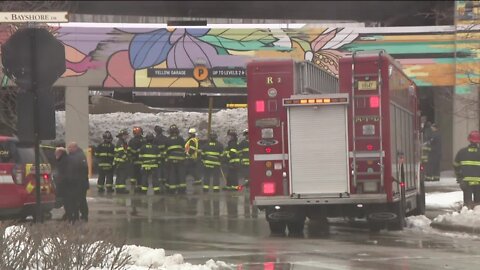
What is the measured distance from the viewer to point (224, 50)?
84.6 ft

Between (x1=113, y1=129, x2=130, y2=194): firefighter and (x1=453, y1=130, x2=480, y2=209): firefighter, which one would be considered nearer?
(x1=453, y1=130, x2=480, y2=209): firefighter

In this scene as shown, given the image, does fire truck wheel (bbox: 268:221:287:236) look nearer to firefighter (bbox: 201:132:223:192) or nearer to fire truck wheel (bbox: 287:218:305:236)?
fire truck wheel (bbox: 287:218:305:236)

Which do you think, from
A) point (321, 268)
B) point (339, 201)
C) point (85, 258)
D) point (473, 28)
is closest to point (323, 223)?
point (339, 201)

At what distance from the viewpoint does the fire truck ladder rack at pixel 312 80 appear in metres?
12.3

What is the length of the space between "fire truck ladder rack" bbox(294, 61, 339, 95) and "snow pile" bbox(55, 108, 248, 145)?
10787mm

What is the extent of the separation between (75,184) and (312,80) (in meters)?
4.72

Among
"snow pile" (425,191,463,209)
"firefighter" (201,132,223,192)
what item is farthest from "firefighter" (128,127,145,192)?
"snow pile" (425,191,463,209)

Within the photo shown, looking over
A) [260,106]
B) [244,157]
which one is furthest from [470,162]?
[244,157]

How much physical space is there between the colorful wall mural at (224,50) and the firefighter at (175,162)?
15.1ft

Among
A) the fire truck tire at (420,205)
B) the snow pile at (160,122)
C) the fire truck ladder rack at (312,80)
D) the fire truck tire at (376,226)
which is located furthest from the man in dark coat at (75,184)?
the snow pile at (160,122)

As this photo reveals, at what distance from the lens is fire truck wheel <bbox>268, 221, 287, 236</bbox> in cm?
1266

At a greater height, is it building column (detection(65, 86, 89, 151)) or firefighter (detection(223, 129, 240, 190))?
building column (detection(65, 86, 89, 151))

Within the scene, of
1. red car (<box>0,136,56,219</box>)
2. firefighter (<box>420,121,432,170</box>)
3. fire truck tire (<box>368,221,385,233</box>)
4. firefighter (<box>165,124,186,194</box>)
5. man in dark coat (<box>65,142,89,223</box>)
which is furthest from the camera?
firefighter (<box>420,121,432,170</box>)

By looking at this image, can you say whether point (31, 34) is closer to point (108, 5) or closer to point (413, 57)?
point (108, 5)
